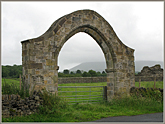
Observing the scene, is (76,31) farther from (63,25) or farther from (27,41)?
(27,41)

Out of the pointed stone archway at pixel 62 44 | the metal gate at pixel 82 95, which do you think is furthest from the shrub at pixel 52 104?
the metal gate at pixel 82 95

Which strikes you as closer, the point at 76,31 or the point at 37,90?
the point at 37,90

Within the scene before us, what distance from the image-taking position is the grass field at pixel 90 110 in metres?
7.06

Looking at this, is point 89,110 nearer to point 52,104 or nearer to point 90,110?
point 90,110

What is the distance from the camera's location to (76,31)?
962 cm

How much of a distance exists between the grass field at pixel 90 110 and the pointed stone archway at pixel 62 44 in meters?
0.87

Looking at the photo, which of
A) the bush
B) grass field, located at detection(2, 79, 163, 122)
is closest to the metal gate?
grass field, located at detection(2, 79, 163, 122)

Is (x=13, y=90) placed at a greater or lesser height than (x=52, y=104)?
greater

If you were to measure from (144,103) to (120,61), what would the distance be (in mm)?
2453

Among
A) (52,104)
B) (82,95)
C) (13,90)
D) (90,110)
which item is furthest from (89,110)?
(13,90)

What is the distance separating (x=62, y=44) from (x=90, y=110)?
3137 mm

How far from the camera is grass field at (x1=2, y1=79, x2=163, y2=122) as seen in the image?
7.06 metres

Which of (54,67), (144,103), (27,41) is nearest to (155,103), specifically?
(144,103)

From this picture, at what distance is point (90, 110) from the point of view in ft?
28.3
